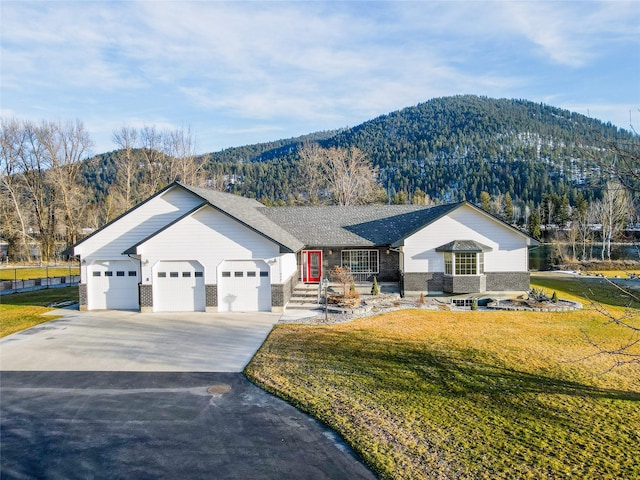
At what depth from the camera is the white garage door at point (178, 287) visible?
18375mm

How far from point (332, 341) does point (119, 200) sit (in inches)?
1800

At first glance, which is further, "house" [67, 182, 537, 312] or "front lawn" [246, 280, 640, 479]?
"house" [67, 182, 537, 312]

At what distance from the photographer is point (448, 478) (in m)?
5.95

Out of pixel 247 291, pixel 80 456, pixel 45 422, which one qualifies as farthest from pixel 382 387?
pixel 247 291

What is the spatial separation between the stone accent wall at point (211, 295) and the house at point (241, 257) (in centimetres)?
5

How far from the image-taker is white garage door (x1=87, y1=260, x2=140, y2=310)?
→ 1933cm

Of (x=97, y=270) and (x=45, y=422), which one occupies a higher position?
(x=97, y=270)

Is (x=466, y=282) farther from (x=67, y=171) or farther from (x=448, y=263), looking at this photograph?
(x=67, y=171)

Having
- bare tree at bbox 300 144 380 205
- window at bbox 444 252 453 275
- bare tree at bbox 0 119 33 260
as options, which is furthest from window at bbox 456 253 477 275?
bare tree at bbox 0 119 33 260

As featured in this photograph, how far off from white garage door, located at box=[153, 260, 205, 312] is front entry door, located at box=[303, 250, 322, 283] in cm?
711

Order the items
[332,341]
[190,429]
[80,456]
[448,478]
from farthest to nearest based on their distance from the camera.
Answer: [332,341], [190,429], [80,456], [448,478]

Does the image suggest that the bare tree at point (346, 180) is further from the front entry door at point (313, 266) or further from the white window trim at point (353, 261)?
the front entry door at point (313, 266)

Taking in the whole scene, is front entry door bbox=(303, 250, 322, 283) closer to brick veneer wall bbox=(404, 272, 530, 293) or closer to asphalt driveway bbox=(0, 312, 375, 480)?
brick veneer wall bbox=(404, 272, 530, 293)

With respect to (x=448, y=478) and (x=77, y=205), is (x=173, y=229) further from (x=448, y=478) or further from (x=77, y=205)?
(x=77, y=205)
